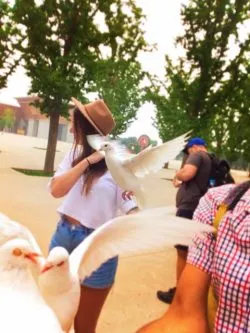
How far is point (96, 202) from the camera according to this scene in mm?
2768

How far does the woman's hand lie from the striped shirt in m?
1.44

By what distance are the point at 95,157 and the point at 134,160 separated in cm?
57

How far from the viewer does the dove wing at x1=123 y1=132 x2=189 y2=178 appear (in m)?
3.29

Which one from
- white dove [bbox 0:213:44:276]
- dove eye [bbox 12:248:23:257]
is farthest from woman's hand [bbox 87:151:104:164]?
dove eye [bbox 12:248:23:257]

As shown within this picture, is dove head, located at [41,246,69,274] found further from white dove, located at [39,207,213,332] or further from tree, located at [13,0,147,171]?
tree, located at [13,0,147,171]

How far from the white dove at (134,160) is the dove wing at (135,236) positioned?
102 centimetres

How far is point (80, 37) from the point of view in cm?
1492

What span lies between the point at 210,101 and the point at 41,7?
6.40 meters

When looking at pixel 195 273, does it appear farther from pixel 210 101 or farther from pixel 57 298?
pixel 210 101

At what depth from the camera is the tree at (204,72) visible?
16438mm

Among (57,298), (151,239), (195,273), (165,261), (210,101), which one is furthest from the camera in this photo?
(210,101)

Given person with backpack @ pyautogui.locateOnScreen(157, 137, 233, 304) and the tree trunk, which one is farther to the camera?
the tree trunk

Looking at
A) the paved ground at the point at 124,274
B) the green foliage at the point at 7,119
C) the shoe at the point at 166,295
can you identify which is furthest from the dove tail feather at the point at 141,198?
the green foliage at the point at 7,119

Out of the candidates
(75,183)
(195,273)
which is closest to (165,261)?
(75,183)
